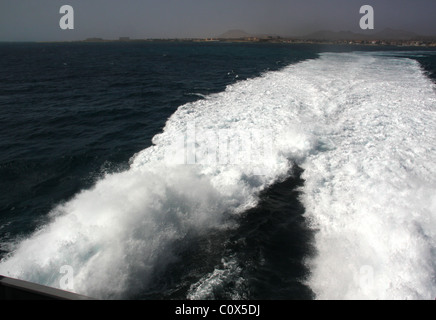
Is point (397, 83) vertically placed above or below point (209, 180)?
above

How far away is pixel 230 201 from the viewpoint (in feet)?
27.9

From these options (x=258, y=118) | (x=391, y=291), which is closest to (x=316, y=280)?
(x=391, y=291)

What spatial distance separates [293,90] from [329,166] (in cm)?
1108

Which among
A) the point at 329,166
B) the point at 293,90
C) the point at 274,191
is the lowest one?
the point at 274,191

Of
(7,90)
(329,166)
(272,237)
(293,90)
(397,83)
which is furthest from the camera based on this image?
(7,90)

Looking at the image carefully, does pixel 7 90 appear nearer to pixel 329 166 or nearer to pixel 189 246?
pixel 189 246

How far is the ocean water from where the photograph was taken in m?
5.90

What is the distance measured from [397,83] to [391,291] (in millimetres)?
21645

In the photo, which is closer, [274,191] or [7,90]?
[274,191]

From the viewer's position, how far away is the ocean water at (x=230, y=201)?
5.90m

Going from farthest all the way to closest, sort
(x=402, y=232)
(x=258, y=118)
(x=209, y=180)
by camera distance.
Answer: (x=258, y=118), (x=209, y=180), (x=402, y=232)

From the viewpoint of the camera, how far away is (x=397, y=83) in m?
21.4
